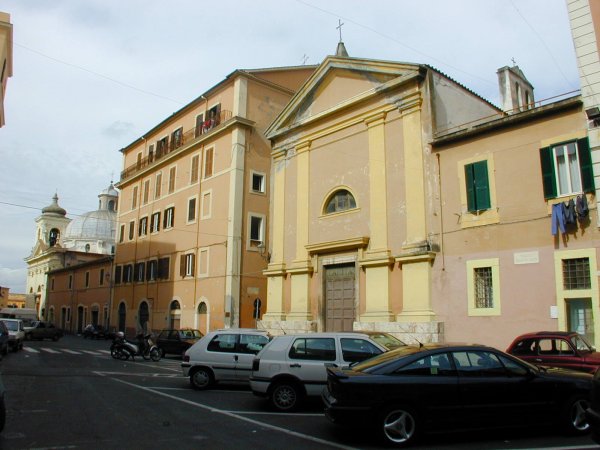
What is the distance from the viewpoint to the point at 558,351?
1077 centimetres

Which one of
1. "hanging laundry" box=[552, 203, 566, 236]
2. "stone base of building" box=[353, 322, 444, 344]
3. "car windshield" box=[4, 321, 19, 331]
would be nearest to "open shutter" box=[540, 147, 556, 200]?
"hanging laundry" box=[552, 203, 566, 236]

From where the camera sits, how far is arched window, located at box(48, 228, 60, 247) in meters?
79.8

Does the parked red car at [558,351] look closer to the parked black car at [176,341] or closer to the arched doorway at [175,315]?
the parked black car at [176,341]

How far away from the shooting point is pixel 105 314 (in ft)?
154

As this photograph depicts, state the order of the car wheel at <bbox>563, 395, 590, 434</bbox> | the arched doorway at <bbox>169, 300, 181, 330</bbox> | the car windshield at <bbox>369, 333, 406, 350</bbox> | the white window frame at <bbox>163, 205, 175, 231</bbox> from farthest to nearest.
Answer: the white window frame at <bbox>163, 205, 175, 231</bbox>, the arched doorway at <bbox>169, 300, 181, 330</bbox>, the car windshield at <bbox>369, 333, 406, 350</bbox>, the car wheel at <bbox>563, 395, 590, 434</bbox>

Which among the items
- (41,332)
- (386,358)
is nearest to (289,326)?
(386,358)

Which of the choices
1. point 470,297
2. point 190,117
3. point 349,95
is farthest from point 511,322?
point 190,117

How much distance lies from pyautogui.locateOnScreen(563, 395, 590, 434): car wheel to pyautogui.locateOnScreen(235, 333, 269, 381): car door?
7148 mm

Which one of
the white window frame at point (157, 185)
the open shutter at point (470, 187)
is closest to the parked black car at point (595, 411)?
the open shutter at point (470, 187)

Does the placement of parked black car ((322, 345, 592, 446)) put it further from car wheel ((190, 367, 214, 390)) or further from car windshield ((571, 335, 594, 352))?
car wheel ((190, 367, 214, 390))

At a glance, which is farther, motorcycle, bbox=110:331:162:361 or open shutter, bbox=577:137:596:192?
motorcycle, bbox=110:331:162:361

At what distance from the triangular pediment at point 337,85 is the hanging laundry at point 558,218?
23.6 feet

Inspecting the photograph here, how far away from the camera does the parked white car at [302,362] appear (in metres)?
9.67

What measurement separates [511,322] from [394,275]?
15.2 feet
